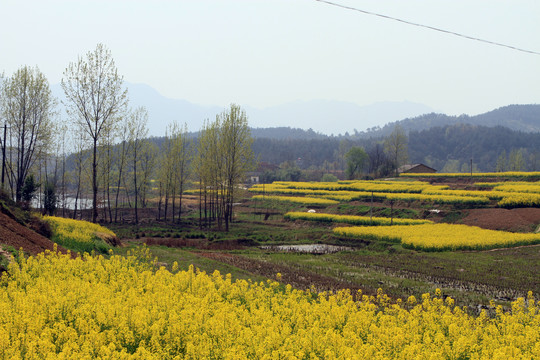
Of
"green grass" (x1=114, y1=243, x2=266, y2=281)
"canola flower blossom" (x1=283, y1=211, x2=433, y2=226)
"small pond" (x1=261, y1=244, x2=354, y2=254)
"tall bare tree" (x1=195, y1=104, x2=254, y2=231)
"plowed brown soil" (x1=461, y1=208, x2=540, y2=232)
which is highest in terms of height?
"tall bare tree" (x1=195, y1=104, x2=254, y2=231)

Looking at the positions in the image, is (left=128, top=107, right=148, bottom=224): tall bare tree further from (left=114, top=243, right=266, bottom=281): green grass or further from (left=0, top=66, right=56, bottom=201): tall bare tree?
(left=114, top=243, right=266, bottom=281): green grass

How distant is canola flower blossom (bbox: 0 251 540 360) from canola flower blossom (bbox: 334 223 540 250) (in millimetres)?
19567

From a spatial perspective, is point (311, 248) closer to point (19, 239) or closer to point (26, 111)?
point (19, 239)

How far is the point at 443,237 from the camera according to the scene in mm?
32156

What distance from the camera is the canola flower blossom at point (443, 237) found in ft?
99.6

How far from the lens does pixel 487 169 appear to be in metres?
176

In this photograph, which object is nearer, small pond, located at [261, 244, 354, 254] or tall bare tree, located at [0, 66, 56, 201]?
small pond, located at [261, 244, 354, 254]

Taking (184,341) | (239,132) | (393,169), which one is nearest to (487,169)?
(393,169)

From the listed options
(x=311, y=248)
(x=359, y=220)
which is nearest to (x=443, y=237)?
(x=311, y=248)

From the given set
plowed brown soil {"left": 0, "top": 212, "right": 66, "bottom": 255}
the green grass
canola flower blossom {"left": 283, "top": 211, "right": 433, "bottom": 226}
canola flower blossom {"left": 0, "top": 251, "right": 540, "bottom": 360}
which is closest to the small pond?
canola flower blossom {"left": 283, "top": 211, "right": 433, "bottom": 226}

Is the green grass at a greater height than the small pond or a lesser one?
greater

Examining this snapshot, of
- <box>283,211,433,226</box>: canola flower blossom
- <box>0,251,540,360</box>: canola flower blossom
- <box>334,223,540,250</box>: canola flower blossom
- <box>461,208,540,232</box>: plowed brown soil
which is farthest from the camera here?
<box>283,211,433,226</box>: canola flower blossom

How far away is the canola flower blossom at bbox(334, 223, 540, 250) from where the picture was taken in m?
30.4

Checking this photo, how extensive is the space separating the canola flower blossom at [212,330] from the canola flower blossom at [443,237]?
64.2 feet
